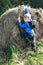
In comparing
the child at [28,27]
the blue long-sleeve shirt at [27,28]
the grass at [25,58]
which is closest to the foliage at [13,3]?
the child at [28,27]

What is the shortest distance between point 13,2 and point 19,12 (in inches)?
239

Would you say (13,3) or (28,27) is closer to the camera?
(28,27)

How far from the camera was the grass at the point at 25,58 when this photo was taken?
25.3ft

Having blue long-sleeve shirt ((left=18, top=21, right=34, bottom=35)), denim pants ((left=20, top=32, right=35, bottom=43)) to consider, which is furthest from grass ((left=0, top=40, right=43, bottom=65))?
blue long-sleeve shirt ((left=18, top=21, right=34, bottom=35))

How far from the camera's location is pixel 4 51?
328 inches

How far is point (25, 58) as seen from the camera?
7934 mm

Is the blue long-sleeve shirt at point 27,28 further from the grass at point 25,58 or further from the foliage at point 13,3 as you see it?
the foliage at point 13,3

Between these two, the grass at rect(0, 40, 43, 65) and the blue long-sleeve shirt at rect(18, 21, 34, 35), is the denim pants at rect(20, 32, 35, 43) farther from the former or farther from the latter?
the grass at rect(0, 40, 43, 65)

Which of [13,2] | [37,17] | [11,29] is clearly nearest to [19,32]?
[11,29]

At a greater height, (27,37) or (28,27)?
(28,27)

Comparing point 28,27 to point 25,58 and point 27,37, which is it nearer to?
point 27,37

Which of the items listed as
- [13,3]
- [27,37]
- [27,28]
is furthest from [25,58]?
[13,3]

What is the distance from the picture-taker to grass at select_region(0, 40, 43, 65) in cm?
772

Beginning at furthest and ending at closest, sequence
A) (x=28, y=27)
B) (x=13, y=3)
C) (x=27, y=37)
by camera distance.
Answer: (x=13, y=3) → (x=27, y=37) → (x=28, y=27)
